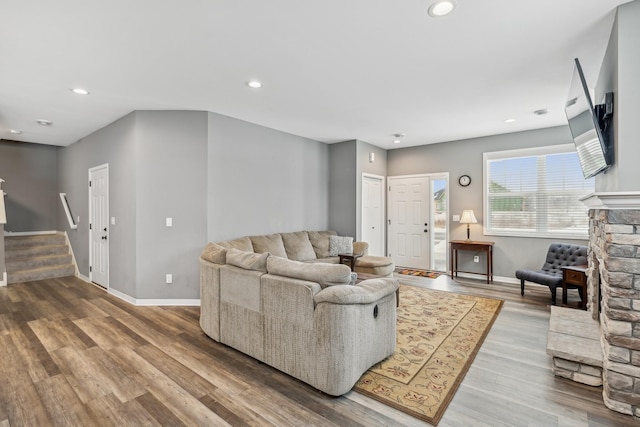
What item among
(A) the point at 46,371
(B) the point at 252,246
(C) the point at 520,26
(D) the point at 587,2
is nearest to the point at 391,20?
(C) the point at 520,26

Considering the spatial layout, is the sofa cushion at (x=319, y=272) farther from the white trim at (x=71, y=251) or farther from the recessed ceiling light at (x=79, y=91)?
the white trim at (x=71, y=251)

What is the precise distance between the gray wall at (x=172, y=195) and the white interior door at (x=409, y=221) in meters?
4.07

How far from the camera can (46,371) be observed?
8.02 ft

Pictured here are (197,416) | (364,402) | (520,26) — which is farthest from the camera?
(520,26)

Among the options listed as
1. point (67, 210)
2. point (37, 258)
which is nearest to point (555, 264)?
point (67, 210)

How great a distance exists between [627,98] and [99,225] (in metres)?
6.50

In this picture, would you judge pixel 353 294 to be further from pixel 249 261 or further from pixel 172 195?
pixel 172 195

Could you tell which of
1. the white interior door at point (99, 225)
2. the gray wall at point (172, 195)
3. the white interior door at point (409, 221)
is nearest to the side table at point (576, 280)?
the white interior door at point (409, 221)

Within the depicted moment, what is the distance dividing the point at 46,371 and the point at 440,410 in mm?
3027

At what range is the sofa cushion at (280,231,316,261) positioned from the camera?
15.9 ft

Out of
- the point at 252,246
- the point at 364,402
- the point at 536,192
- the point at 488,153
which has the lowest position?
the point at 364,402

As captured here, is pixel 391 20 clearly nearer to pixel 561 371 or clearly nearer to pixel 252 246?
pixel 561 371

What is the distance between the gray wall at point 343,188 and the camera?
226 inches

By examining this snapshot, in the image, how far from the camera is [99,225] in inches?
198
